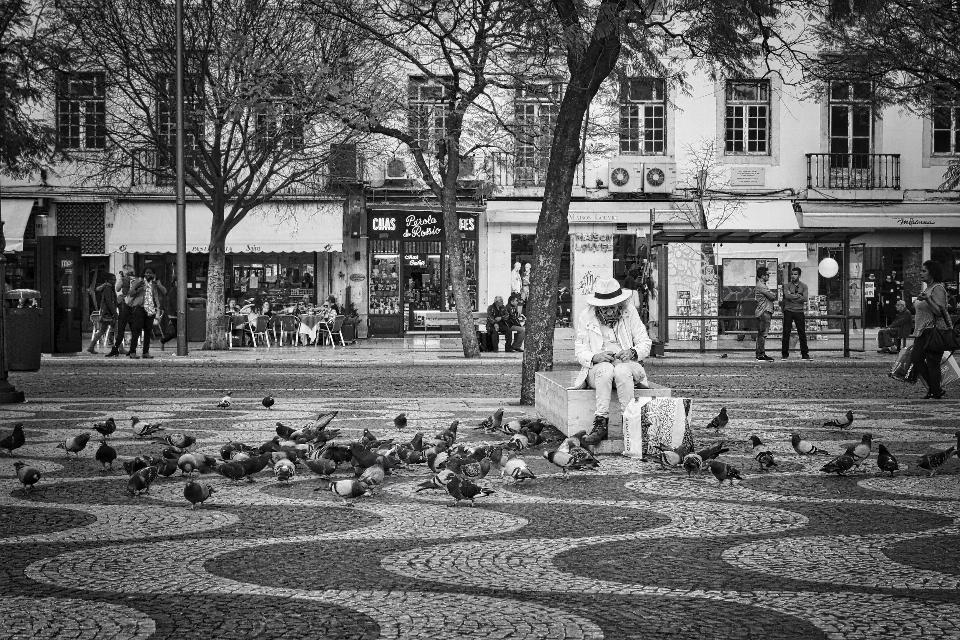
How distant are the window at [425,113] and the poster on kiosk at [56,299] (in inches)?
301

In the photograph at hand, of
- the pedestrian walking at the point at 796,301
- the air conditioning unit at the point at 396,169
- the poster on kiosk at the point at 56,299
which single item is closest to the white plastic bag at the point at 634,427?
the pedestrian walking at the point at 796,301

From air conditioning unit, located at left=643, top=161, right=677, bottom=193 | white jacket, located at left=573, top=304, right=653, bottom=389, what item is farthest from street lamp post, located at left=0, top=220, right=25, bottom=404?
air conditioning unit, located at left=643, top=161, right=677, bottom=193

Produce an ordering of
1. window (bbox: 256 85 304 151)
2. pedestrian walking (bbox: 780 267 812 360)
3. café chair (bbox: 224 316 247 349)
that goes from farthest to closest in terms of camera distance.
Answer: café chair (bbox: 224 316 247 349), window (bbox: 256 85 304 151), pedestrian walking (bbox: 780 267 812 360)

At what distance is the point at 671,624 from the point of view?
14.4ft

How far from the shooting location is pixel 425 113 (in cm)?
2573

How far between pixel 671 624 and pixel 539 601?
578 mm

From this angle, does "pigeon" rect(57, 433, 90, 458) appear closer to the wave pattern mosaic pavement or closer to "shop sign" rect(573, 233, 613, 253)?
the wave pattern mosaic pavement

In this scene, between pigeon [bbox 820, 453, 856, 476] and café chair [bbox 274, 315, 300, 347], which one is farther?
café chair [bbox 274, 315, 300, 347]

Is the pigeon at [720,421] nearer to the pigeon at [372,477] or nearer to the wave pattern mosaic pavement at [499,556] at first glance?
the wave pattern mosaic pavement at [499,556]

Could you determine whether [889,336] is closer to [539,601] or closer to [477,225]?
[477,225]

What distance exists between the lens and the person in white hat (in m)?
10.2

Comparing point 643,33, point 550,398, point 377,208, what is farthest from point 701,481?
point 377,208

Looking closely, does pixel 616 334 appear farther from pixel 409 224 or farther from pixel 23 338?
pixel 409 224

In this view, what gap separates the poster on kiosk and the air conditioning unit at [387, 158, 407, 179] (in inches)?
431
